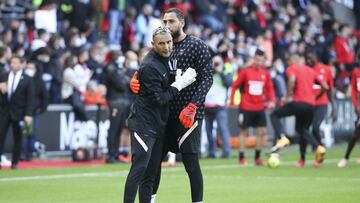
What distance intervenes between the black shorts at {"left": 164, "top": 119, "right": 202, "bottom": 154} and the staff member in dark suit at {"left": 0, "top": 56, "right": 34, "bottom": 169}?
8.81 metres

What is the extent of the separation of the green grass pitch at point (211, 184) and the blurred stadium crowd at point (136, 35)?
3.01 metres

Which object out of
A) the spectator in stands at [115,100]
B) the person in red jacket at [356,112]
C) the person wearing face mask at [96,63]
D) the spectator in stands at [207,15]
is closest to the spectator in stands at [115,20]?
the person wearing face mask at [96,63]

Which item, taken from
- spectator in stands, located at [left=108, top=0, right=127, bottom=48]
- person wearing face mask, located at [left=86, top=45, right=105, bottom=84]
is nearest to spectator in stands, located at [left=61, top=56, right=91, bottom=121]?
person wearing face mask, located at [left=86, top=45, right=105, bottom=84]

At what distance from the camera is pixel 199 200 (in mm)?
11391

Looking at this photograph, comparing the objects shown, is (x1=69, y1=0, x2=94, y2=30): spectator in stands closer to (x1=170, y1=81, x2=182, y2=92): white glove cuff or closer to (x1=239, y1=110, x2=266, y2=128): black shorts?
(x1=239, y1=110, x2=266, y2=128): black shorts

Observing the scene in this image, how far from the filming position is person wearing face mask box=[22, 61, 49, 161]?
21.7 m

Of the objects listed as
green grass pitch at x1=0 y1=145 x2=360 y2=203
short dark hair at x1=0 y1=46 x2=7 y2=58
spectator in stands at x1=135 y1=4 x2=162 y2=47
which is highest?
spectator in stands at x1=135 y1=4 x2=162 y2=47

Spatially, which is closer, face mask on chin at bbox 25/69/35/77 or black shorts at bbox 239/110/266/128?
black shorts at bbox 239/110/266/128

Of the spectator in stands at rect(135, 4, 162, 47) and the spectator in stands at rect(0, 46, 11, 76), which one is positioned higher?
the spectator in stands at rect(135, 4, 162, 47)

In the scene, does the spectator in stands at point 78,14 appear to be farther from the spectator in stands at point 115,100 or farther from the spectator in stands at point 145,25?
the spectator in stands at point 115,100

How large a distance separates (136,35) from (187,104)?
17.6 metres

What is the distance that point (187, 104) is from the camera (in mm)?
11664

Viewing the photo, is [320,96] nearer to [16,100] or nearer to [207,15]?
[16,100]

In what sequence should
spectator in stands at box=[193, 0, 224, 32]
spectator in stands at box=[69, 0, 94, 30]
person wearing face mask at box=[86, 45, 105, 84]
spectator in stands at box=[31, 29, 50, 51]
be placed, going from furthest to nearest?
1. spectator in stands at box=[193, 0, 224, 32]
2. spectator in stands at box=[69, 0, 94, 30]
3. person wearing face mask at box=[86, 45, 105, 84]
4. spectator in stands at box=[31, 29, 50, 51]
